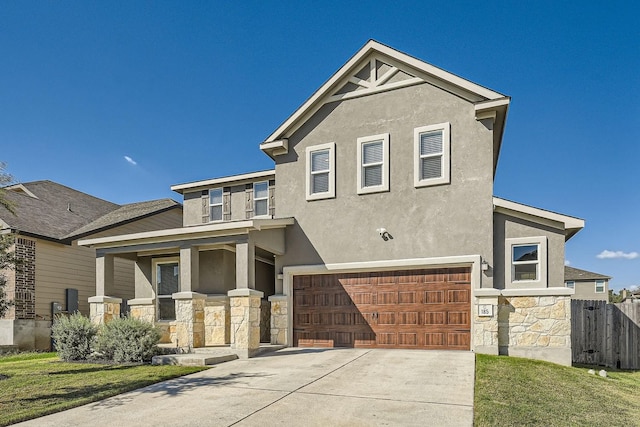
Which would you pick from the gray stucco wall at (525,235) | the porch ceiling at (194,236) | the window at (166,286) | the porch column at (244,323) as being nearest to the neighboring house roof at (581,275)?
the gray stucco wall at (525,235)

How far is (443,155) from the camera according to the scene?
11102 mm

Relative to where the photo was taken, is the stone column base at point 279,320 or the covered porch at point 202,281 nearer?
the covered porch at point 202,281

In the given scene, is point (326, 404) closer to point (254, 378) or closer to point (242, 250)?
point (254, 378)

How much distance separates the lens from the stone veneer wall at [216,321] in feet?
39.5

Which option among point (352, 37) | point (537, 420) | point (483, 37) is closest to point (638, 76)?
point (483, 37)

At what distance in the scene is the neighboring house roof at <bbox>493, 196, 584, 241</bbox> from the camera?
988 cm

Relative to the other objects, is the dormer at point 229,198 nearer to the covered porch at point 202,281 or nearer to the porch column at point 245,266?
the covered porch at point 202,281

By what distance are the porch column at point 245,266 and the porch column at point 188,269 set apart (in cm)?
147

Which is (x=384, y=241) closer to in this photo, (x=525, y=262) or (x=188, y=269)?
(x=525, y=262)

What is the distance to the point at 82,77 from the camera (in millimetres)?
15539

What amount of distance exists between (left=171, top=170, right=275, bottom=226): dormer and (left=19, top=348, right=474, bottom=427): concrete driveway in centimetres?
723

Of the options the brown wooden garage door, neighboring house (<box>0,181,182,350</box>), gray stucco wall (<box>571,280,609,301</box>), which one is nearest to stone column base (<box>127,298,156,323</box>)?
neighboring house (<box>0,181,182,350</box>)

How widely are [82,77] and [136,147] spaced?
555 cm

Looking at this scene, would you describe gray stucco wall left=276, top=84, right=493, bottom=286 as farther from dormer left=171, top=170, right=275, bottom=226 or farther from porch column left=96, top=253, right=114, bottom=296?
porch column left=96, top=253, right=114, bottom=296
